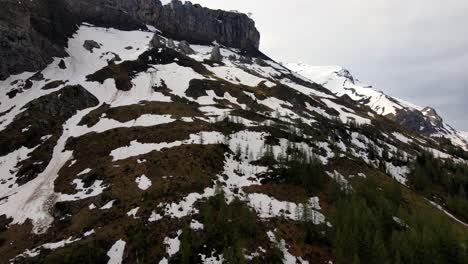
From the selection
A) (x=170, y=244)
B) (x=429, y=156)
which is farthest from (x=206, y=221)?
(x=429, y=156)

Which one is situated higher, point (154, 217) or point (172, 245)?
point (154, 217)

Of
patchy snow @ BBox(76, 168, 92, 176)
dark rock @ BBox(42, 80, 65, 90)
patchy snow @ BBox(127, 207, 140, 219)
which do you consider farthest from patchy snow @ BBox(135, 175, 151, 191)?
dark rock @ BBox(42, 80, 65, 90)

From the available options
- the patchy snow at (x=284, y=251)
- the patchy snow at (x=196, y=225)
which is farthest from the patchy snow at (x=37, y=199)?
the patchy snow at (x=284, y=251)

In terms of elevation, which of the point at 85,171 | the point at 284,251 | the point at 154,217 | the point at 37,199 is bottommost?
the point at 284,251

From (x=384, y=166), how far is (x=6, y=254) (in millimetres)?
136814

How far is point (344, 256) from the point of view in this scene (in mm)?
82750

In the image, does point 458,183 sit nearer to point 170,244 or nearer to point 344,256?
point 344,256

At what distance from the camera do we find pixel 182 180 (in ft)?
312

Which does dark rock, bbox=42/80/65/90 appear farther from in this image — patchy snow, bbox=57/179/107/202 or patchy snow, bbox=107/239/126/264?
patchy snow, bbox=107/239/126/264

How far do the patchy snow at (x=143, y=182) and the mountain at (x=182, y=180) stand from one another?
441mm

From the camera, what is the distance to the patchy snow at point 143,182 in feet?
301

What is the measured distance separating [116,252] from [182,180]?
27645 mm

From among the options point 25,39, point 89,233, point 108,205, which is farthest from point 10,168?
point 25,39

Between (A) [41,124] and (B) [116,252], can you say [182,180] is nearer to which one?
(B) [116,252]
